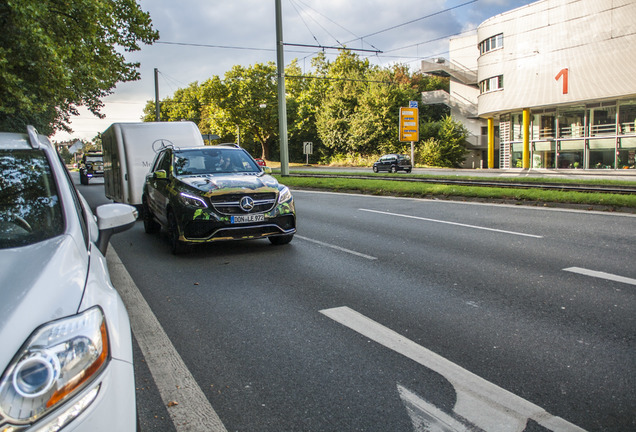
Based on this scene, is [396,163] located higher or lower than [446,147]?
lower

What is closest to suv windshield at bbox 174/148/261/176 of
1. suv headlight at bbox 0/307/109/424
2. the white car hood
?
the white car hood

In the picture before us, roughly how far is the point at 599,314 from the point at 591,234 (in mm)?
4628

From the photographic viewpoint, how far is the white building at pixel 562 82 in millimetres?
32719

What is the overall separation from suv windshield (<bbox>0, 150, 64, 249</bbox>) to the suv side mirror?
337 mm

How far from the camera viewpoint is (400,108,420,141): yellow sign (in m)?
44.6

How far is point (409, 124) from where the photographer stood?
148ft

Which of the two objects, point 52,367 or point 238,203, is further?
point 238,203

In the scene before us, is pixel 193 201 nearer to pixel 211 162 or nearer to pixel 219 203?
pixel 219 203

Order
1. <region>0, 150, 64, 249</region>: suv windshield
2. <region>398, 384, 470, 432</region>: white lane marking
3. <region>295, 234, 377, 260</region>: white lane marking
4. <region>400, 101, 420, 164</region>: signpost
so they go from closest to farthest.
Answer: <region>0, 150, 64, 249</region>: suv windshield < <region>398, 384, 470, 432</region>: white lane marking < <region>295, 234, 377, 260</region>: white lane marking < <region>400, 101, 420, 164</region>: signpost

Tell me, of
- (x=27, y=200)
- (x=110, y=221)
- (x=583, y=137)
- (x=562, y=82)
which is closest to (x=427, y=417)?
(x=110, y=221)

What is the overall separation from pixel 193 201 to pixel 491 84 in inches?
1581

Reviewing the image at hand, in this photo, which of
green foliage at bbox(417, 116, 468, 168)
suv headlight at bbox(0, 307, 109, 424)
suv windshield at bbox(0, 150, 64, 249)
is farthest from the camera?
green foliage at bbox(417, 116, 468, 168)

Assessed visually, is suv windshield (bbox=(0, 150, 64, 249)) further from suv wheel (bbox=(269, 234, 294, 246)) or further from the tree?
the tree

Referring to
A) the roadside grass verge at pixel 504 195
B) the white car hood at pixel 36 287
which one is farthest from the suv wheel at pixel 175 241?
the roadside grass verge at pixel 504 195
